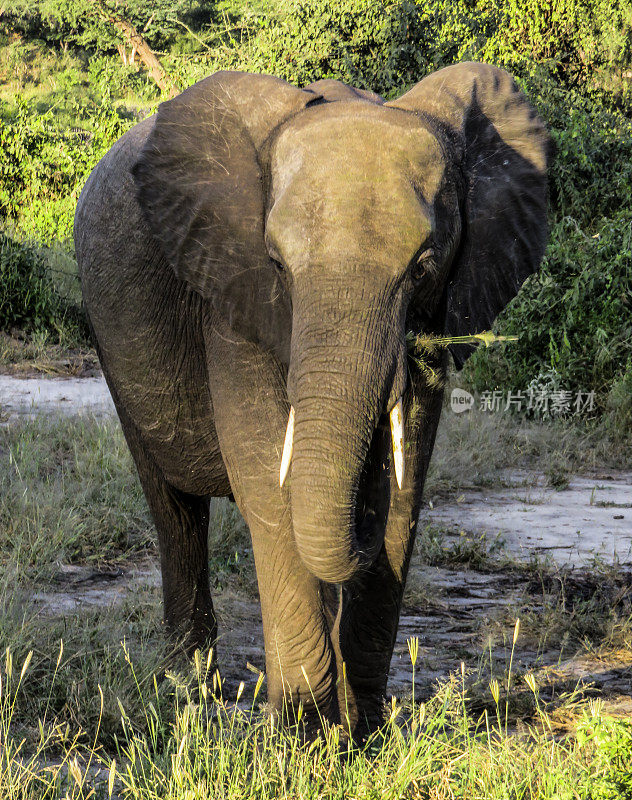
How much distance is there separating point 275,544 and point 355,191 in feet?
3.54

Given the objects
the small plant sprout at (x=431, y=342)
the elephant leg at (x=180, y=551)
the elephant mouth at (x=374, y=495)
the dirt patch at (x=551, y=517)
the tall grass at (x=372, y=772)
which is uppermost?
the small plant sprout at (x=431, y=342)

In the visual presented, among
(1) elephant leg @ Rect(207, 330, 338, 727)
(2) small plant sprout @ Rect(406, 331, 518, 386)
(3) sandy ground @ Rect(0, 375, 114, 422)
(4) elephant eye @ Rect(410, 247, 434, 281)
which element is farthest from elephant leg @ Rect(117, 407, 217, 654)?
(3) sandy ground @ Rect(0, 375, 114, 422)

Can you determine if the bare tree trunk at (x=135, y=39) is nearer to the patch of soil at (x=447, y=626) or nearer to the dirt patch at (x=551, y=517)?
the dirt patch at (x=551, y=517)

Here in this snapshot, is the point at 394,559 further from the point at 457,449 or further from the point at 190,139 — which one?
the point at 457,449

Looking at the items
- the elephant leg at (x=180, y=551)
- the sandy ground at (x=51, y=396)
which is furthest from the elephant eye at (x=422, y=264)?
the sandy ground at (x=51, y=396)

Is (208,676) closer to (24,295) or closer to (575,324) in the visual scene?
(575,324)

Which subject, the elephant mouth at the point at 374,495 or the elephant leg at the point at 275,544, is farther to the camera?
the elephant leg at the point at 275,544

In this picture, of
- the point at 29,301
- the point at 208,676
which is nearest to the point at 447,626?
the point at 208,676

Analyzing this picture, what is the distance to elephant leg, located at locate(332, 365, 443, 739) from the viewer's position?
3443 millimetres

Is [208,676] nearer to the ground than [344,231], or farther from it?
nearer to the ground

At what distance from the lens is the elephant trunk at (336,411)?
8.54ft

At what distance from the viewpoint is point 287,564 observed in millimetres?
3182

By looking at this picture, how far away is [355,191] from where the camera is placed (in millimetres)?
2705

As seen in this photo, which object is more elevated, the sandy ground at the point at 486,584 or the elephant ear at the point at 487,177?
the elephant ear at the point at 487,177
